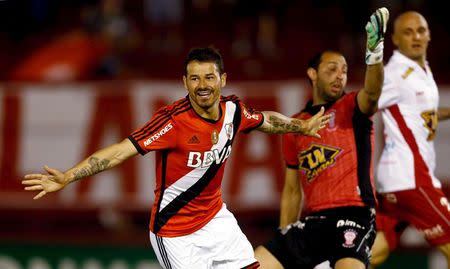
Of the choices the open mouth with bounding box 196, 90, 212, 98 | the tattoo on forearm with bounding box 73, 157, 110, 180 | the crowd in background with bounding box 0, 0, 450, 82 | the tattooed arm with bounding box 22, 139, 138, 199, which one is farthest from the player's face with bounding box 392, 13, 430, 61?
the crowd in background with bounding box 0, 0, 450, 82

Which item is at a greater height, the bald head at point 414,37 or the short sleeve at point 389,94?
the bald head at point 414,37

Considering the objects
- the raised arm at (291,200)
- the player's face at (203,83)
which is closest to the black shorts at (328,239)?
the raised arm at (291,200)

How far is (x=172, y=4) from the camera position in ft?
52.3

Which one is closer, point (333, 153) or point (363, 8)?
point (333, 153)

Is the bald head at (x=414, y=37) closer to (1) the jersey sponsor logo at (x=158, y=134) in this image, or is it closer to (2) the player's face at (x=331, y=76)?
(2) the player's face at (x=331, y=76)

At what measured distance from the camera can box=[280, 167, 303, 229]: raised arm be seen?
8195 mm

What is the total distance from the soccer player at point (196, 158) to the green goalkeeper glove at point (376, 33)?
67 cm

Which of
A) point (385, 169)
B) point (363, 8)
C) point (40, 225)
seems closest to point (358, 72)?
point (363, 8)

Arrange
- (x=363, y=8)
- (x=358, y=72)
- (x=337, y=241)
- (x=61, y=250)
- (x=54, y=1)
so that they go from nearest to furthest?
(x=337, y=241) < (x=61, y=250) < (x=358, y=72) < (x=363, y=8) < (x=54, y=1)

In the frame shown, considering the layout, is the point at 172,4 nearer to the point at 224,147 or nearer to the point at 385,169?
the point at 385,169

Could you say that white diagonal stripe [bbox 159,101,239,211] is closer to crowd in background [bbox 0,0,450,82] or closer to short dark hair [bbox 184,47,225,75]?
short dark hair [bbox 184,47,225,75]

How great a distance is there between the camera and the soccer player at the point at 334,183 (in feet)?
25.3

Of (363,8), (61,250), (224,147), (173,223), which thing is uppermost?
(363,8)

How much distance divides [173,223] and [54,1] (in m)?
9.99
